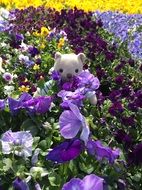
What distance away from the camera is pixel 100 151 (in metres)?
1.79

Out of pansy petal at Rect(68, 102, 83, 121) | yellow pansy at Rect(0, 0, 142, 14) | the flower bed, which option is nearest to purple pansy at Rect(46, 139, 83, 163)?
the flower bed

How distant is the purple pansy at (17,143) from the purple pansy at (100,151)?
0.28 metres

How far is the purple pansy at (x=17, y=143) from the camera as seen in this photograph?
77.9 inches

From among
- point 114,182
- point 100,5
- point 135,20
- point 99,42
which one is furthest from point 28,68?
point 100,5

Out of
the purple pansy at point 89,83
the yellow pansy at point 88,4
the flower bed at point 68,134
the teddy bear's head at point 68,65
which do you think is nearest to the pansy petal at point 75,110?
the flower bed at point 68,134

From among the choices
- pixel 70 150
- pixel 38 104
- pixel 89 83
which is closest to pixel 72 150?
pixel 70 150

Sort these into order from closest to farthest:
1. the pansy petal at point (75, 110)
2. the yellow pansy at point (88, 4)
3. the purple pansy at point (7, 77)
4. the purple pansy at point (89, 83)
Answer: the pansy petal at point (75, 110), the purple pansy at point (89, 83), the purple pansy at point (7, 77), the yellow pansy at point (88, 4)

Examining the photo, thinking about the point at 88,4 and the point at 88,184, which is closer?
the point at 88,184

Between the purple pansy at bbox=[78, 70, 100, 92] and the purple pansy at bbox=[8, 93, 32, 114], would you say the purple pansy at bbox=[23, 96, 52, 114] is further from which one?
the purple pansy at bbox=[78, 70, 100, 92]

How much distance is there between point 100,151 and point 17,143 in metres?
0.34

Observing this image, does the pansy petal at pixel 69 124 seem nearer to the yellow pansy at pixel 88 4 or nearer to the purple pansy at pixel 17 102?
the purple pansy at pixel 17 102

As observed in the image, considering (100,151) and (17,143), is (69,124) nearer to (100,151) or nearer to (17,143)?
(100,151)

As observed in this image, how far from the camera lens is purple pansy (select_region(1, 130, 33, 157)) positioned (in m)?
1.98

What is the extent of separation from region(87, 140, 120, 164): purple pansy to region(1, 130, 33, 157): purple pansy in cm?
28
